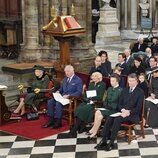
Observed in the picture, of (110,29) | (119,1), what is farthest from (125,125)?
(119,1)

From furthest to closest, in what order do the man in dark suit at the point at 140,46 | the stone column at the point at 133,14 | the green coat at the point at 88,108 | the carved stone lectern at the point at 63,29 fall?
1. the stone column at the point at 133,14
2. the man in dark suit at the point at 140,46
3. the carved stone lectern at the point at 63,29
4. the green coat at the point at 88,108

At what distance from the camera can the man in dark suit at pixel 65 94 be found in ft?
31.7

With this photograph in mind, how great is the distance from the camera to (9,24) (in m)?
15.6

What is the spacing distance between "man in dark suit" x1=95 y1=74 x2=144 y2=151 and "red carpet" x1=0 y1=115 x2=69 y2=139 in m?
1.30

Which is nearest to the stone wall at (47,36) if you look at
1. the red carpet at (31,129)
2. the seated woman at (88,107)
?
the red carpet at (31,129)

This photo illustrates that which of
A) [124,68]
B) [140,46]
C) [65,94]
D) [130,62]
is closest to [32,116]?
[65,94]

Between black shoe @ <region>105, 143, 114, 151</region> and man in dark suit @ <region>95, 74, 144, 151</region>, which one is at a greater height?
man in dark suit @ <region>95, 74, 144, 151</region>

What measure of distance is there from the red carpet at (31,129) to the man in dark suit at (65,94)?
0.50ft

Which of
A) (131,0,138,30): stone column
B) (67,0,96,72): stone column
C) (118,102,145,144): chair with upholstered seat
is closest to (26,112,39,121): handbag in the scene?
(118,102,145,144): chair with upholstered seat

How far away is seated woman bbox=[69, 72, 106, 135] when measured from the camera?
9.20 meters

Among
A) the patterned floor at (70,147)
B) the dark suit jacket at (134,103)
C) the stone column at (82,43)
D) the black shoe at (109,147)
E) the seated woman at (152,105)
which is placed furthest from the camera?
the stone column at (82,43)

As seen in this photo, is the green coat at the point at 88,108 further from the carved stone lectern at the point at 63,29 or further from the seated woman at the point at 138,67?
the carved stone lectern at the point at 63,29

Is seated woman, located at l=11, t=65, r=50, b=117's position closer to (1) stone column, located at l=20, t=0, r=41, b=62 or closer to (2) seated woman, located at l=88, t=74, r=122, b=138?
(2) seated woman, located at l=88, t=74, r=122, b=138

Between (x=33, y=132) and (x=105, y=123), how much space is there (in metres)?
1.60
